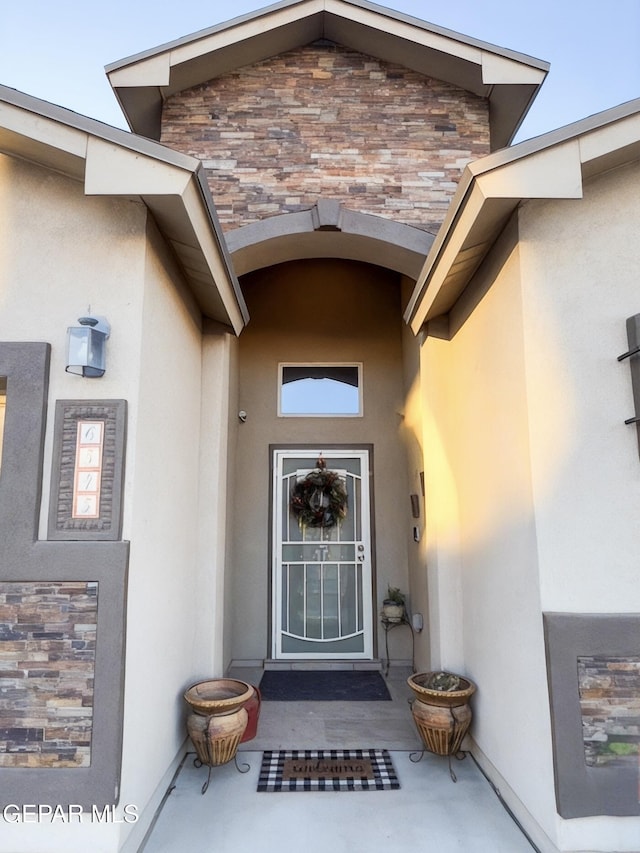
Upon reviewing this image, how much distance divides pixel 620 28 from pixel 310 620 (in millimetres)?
8278

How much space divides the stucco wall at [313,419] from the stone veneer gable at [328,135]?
1.48m

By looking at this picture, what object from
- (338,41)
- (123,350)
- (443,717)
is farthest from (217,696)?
(338,41)

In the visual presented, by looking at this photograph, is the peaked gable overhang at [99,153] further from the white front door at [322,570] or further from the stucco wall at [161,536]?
the white front door at [322,570]

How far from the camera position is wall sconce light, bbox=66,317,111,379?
2766mm

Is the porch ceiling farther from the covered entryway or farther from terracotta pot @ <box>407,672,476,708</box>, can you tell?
terracotta pot @ <box>407,672,476,708</box>

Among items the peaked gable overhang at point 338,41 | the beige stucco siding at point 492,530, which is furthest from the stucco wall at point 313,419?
the peaked gable overhang at point 338,41

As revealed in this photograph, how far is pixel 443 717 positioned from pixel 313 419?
3426 mm

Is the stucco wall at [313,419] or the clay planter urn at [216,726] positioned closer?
the clay planter urn at [216,726]

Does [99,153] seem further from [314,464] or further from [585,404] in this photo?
[314,464]

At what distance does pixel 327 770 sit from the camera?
365 cm

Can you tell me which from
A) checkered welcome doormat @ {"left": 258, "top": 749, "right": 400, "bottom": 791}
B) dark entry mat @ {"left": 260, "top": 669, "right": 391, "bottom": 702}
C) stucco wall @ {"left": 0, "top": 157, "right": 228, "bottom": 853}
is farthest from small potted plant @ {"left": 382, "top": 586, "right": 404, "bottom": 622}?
stucco wall @ {"left": 0, "top": 157, "right": 228, "bottom": 853}

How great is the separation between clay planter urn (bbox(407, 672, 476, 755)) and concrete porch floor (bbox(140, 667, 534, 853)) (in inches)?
8.8

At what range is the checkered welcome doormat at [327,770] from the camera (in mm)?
3468

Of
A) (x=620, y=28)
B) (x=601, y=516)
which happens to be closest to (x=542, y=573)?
(x=601, y=516)
